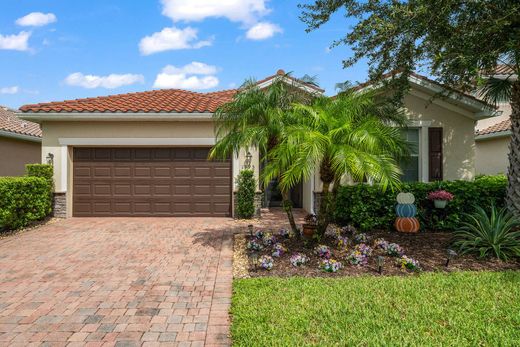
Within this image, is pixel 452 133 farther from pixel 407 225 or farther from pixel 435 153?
pixel 407 225

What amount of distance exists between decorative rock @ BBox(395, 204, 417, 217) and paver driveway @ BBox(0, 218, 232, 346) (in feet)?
15.1

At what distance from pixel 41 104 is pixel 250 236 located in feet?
30.2

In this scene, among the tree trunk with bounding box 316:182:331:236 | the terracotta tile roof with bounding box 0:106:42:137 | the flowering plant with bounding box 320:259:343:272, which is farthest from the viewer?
the terracotta tile roof with bounding box 0:106:42:137

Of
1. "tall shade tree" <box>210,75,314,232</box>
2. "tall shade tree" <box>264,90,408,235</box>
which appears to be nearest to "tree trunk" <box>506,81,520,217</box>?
"tall shade tree" <box>264,90,408,235</box>

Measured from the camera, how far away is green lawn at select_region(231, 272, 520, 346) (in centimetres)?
343

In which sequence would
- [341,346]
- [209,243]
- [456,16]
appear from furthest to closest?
1. [209,243]
2. [456,16]
3. [341,346]

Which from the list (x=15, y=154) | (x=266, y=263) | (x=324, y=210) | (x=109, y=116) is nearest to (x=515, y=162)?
(x=324, y=210)

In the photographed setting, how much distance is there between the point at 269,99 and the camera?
21.5ft

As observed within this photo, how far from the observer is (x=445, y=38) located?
20.9 feet

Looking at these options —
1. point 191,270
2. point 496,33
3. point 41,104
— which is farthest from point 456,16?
point 41,104

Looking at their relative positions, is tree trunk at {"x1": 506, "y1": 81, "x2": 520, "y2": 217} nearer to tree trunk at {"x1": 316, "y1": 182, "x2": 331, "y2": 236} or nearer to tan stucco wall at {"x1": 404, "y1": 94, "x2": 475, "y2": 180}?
tan stucco wall at {"x1": 404, "y1": 94, "x2": 475, "y2": 180}

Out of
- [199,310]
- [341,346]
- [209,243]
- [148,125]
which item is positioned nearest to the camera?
[341,346]

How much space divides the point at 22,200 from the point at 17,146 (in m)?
6.66

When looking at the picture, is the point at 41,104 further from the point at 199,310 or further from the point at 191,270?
the point at 199,310
